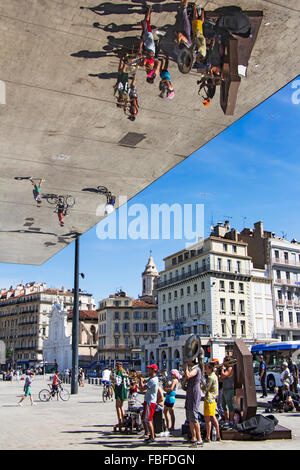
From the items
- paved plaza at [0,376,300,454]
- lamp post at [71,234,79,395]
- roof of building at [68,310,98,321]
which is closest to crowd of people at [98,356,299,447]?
paved plaza at [0,376,300,454]

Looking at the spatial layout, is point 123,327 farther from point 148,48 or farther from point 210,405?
point 148,48

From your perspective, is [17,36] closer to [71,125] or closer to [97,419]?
[71,125]

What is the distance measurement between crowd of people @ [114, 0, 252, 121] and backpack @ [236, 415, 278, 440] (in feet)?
21.2

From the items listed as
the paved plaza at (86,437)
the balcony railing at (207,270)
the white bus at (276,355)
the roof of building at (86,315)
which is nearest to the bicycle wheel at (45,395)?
the paved plaza at (86,437)

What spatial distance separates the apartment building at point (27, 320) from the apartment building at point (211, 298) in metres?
47.8

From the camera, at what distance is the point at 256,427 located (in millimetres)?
9891

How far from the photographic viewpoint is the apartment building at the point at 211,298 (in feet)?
209

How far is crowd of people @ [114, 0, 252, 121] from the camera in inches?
296

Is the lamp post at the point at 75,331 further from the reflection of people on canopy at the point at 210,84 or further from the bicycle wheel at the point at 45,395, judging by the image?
the reflection of people on canopy at the point at 210,84

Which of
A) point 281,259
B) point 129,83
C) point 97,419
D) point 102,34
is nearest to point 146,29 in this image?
point 102,34

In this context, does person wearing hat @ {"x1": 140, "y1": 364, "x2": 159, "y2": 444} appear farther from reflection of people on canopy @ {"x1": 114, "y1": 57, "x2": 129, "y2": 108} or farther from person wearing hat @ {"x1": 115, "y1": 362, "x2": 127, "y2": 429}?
reflection of people on canopy @ {"x1": 114, "y1": 57, "x2": 129, "y2": 108}

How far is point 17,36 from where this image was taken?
28.9 feet

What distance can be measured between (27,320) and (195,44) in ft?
399
